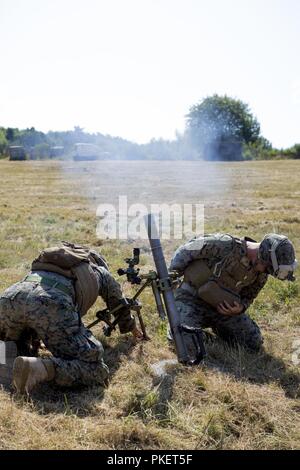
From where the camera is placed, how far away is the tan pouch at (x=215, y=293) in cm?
509

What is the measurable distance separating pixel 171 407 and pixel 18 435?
3.33ft

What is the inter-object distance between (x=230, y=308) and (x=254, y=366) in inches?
25.2

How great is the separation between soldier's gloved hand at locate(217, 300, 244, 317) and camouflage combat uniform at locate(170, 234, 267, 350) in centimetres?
9

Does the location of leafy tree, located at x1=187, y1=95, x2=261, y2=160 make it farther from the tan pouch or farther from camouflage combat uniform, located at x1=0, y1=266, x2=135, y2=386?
camouflage combat uniform, located at x1=0, y1=266, x2=135, y2=386

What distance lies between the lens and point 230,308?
5.07 m

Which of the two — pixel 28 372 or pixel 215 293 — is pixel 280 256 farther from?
pixel 28 372

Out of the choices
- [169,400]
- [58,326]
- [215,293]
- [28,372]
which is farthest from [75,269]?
[215,293]

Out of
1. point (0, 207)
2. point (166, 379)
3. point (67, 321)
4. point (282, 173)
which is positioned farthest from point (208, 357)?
point (282, 173)

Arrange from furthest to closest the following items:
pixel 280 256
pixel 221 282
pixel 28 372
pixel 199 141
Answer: pixel 199 141, pixel 221 282, pixel 280 256, pixel 28 372

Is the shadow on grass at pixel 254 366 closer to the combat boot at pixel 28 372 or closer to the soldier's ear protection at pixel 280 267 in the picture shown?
the soldier's ear protection at pixel 280 267

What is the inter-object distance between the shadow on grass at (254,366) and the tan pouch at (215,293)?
0.39m

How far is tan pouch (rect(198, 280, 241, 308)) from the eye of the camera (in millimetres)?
5094

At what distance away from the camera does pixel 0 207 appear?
13031 millimetres

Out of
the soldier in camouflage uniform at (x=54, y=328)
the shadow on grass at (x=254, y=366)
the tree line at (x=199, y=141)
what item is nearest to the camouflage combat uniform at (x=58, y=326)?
the soldier in camouflage uniform at (x=54, y=328)
